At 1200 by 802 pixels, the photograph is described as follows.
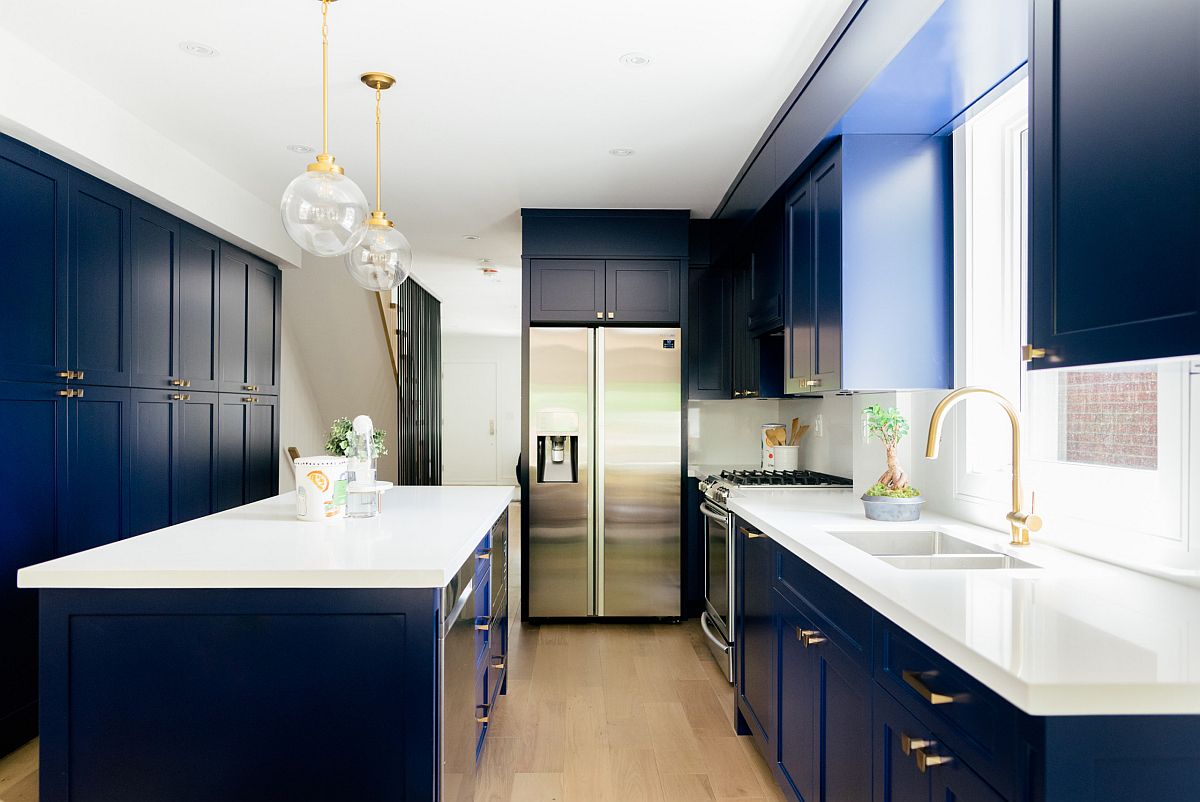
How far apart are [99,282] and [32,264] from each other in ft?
1.29

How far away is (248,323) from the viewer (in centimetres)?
471

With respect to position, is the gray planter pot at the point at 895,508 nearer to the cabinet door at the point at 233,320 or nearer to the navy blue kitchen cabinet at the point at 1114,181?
the navy blue kitchen cabinet at the point at 1114,181

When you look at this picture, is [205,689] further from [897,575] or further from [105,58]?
[105,58]

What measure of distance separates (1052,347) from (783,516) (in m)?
1.35

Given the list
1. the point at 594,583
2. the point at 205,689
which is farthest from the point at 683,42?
the point at 594,583

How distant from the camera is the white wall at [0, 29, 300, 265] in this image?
2.67 metres

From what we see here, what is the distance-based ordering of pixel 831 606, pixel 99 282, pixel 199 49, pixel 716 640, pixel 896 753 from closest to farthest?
pixel 896 753, pixel 831 606, pixel 199 49, pixel 99 282, pixel 716 640

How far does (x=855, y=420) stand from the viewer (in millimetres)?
3416

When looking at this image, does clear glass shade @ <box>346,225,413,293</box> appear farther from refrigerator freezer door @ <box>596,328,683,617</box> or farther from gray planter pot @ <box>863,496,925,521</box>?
refrigerator freezer door @ <box>596,328,683,617</box>

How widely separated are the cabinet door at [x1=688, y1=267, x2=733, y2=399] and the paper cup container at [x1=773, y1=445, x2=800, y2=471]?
A: 50 cm

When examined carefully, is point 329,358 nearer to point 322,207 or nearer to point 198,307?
point 198,307

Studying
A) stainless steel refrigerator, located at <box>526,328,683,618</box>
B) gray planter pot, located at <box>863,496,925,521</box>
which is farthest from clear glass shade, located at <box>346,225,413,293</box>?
stainless steel refrigerator, located at <box>526,328,683,618</box>

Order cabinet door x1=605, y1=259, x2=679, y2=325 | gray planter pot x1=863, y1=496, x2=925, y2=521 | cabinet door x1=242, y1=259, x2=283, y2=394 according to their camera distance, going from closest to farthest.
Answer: gray planter pot x1=863, y1=496, x2=925, y2=521, cabinet door x1=605, y1=259, x2=679, y2=325, cabinet door x1=242, y1=259, x2=283, y2=394

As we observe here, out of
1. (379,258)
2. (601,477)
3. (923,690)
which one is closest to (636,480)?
(601,477)
